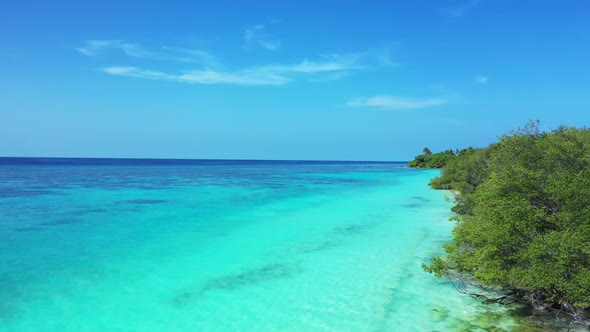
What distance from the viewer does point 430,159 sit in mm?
114438

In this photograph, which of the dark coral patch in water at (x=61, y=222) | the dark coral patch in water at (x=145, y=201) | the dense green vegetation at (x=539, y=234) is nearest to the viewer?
the dense green vegetation at (x=539, y=234)

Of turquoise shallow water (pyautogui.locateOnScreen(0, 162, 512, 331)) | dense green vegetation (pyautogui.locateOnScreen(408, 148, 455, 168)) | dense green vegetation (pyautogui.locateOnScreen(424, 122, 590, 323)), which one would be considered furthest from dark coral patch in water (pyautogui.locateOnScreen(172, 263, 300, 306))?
dense green vegetation (pyautogui.locateOnScreen(408, 148, 455, 168))

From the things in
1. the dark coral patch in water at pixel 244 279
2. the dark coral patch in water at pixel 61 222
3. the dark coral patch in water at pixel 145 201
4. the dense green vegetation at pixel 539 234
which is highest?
the dense green vegetation at pixel 539 234

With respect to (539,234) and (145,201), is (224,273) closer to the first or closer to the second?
(539,234)

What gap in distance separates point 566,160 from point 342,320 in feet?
22.7

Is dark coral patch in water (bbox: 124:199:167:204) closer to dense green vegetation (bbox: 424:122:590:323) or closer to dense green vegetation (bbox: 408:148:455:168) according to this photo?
dense green vegetation (bbox: 424:122:590:323)

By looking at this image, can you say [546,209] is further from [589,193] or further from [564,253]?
[564,253]

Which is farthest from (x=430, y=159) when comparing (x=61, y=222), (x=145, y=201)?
(x=61, y=222)

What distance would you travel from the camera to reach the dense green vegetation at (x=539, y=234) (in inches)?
309

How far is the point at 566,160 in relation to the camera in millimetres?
10398

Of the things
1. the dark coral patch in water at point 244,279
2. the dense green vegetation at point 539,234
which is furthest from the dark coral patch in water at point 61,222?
the dense green vegetation at point 539,234

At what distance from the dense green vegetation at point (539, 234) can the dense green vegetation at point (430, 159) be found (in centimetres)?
9427

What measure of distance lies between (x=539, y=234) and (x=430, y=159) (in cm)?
11072

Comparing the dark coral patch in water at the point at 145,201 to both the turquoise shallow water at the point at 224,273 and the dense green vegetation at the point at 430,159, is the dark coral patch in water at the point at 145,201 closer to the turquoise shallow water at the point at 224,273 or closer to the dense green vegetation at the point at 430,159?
the turquoise shallow water at the point at 224,273
